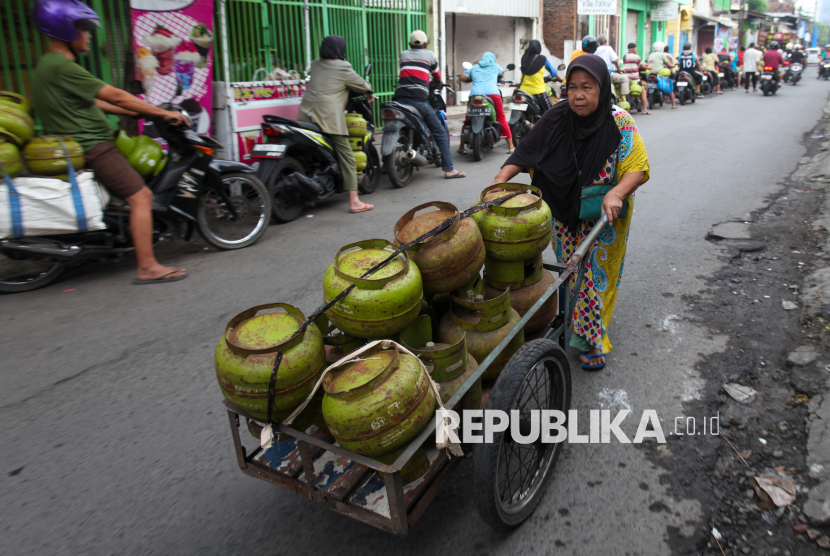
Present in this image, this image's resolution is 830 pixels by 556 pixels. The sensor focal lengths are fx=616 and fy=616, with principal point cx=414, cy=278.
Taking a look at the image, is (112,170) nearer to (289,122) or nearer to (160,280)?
(160,280)

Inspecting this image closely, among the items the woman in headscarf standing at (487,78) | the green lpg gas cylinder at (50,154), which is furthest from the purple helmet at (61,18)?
the woman in headscarf standing at (487,78)

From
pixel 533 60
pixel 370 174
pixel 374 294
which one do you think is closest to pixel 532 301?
pixel 374 294

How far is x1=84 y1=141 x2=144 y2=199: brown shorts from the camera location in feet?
15.0

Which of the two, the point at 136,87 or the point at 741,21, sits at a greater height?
the point at 741,21

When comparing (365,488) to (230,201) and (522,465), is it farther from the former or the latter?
(230,201)

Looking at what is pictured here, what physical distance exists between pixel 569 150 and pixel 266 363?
6.67ft

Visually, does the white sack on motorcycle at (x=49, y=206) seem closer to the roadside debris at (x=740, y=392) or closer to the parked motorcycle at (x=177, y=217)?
the parked motorcycle at (x=177, y=217)

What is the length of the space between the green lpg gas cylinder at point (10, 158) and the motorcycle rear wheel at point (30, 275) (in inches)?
26.4

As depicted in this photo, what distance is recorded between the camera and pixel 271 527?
7.70 ft

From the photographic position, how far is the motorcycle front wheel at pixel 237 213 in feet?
18.4

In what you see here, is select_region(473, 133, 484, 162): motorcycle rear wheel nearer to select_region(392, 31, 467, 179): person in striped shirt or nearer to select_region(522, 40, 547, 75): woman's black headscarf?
Answer: select_region(392, 31, 467, 179): person in striped shirt

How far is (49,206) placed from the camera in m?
4.39

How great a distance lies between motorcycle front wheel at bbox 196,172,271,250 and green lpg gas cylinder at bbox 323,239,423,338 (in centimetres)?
371

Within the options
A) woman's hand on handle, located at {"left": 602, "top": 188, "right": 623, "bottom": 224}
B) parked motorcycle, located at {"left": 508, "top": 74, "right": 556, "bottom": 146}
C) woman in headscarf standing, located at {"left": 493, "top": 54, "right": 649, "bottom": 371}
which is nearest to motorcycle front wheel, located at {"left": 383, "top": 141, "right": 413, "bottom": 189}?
parked motorcycle, located at {"left": 508, "top": 74, "right": 556, "bottom": 146}
